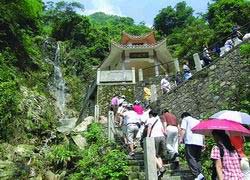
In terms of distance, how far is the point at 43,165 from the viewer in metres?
11.9

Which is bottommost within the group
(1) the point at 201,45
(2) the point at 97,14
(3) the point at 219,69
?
(3) the point at 219,69

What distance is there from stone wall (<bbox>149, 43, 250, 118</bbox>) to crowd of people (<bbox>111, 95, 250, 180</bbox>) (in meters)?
2.64

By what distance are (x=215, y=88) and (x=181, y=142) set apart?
19.3 feet

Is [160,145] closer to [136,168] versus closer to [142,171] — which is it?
[142,171]

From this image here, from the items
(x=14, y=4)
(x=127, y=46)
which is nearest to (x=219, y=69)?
(x=14, y=4)

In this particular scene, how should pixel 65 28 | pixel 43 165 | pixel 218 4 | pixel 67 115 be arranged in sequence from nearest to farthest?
pixel 43 165 < pixel 67 115 < pixel 218 4 < pixel 65 28

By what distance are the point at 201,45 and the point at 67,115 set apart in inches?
429

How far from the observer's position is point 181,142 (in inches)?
316

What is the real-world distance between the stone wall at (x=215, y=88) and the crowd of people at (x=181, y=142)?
2.64 metres

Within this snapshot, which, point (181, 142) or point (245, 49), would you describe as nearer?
point (181, 142)

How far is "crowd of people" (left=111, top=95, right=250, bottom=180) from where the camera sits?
15.4 feet

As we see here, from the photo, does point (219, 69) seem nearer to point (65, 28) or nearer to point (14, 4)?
point (14, 4)

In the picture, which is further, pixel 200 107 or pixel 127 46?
pixel 127 46

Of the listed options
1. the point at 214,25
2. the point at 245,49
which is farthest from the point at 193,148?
the point at 214,25
